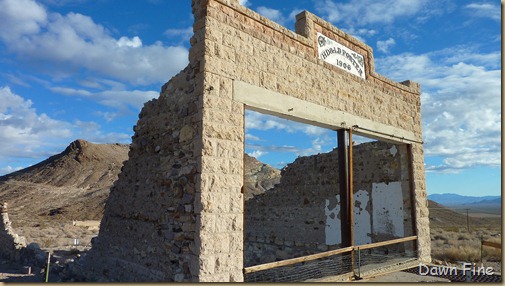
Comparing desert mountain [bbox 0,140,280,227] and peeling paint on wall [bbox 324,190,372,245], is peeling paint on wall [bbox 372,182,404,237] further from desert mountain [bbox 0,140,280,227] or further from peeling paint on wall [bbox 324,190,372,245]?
desert mountain [bbox 0,140,280,227]

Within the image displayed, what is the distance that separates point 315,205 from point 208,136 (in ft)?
28.2

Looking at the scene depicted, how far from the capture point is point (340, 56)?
347 inches

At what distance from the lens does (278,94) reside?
7.04 meters

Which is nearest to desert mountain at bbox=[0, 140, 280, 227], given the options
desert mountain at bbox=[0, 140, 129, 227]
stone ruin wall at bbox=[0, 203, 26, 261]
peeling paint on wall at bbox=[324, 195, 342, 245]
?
desert mountain at bbox=[0, 140, 129, 227]

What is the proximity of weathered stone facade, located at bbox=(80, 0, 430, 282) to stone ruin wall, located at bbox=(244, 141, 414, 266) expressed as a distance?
3317mm

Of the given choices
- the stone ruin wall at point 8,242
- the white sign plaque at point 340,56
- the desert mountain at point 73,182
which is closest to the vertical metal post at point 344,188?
the white sign plaque at point 340,56

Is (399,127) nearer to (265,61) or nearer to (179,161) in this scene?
(265,61)

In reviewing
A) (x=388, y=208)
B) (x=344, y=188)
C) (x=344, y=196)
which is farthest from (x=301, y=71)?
(x=388, y=208)

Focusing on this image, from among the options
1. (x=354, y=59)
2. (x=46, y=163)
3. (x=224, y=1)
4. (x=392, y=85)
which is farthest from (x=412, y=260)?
(x=46, y=163)

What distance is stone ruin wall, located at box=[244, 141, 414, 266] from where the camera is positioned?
1119 cm

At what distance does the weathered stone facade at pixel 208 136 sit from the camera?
576 cm

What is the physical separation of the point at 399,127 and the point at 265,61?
516 cm

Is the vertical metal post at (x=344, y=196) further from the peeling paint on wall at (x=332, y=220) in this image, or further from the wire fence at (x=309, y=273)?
the peeling paint on wall at (x=332, y=220)

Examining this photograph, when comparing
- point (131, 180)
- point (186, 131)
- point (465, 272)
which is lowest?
point (465, 272)
